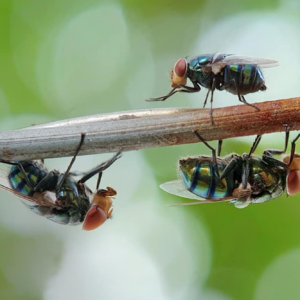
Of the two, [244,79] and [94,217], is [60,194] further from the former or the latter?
[244,79]

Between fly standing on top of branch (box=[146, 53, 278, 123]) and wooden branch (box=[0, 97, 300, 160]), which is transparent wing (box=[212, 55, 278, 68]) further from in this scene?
wooden branch (box=[0, 97, 300, 160])

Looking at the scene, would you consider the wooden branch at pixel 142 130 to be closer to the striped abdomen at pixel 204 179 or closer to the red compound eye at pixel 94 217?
the striped abdomen at pixel 204 179

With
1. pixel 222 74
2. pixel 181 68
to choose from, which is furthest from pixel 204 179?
pixel 181 68

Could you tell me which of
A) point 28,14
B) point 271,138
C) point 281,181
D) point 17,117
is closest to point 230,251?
point 271,138

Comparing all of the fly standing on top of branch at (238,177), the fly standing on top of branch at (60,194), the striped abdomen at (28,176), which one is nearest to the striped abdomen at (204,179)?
the fly standing on top of branch at (238,177)

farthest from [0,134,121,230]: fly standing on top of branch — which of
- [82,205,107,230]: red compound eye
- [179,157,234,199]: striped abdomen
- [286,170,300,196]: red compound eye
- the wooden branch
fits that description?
[286,170,300,196]: red compound eye
